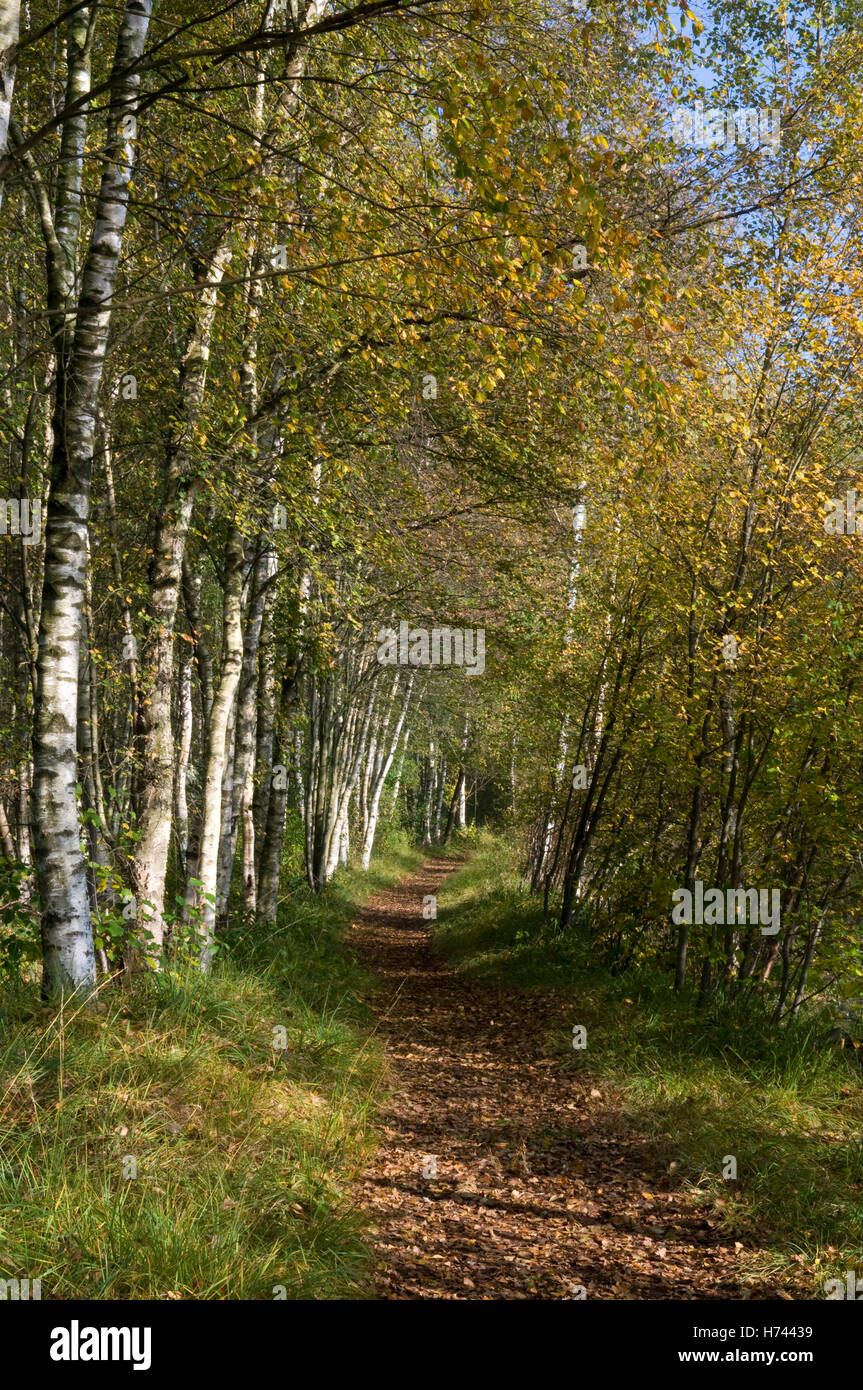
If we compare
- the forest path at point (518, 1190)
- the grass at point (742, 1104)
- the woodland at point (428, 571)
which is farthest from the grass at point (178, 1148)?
the grass at point (742, 1104)

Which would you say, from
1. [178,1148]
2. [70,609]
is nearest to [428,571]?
[70,609]

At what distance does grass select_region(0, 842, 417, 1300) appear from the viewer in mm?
3545

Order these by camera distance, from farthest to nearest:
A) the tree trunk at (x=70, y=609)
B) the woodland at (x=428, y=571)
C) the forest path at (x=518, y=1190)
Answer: the tree trunk at (x=70, y=609)
the forest path at (x=518, y=1190)
the woodland at (x=428, y=571)

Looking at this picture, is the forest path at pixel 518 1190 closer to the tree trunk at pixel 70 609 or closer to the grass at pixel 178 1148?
the grass at pixel 178 1148

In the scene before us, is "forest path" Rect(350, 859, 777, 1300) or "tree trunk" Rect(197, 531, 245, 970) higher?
"tree trunk" Rect(197, 531, 245, 970)

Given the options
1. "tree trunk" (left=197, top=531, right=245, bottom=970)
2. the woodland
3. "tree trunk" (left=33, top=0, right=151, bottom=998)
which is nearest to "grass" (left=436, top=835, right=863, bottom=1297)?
the woodland

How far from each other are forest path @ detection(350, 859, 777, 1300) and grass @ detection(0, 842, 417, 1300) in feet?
1.10

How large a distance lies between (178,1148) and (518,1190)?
241 cm

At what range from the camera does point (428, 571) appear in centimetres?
962

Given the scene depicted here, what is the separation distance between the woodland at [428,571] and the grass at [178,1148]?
3 cm

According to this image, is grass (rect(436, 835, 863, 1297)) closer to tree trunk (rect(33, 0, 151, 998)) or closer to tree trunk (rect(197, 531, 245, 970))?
tree trunk (rect(197, 531, 245, 970))

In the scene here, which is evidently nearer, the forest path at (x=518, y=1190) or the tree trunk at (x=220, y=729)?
the forest path at (x=518, y=1190)

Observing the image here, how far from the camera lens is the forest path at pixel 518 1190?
4656 millimetres
